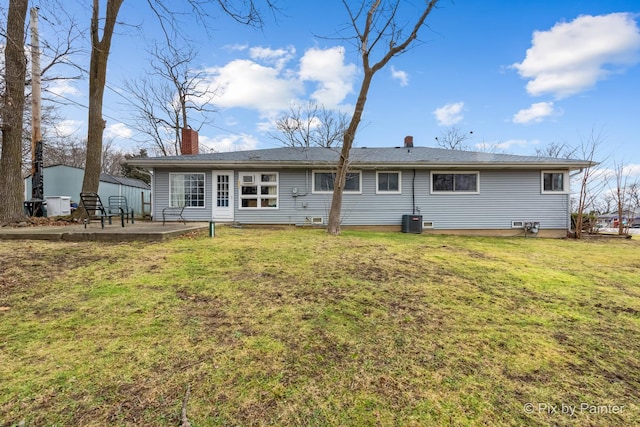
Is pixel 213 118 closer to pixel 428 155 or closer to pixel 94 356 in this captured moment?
pixel 428 155

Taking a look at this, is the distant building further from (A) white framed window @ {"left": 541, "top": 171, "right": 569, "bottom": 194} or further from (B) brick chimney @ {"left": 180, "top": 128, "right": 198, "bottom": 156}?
(A) white framed window @ {"left": 541, "top": 171, "right": 569, "bottom": 194}

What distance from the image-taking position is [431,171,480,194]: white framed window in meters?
11.4

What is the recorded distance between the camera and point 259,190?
11.3 m

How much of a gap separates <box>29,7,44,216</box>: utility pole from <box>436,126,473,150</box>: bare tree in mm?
27103

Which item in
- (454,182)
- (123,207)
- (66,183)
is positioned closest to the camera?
(454,182)

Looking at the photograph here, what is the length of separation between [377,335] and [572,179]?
13.1m

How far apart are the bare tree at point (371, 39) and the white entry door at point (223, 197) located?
14.1ft

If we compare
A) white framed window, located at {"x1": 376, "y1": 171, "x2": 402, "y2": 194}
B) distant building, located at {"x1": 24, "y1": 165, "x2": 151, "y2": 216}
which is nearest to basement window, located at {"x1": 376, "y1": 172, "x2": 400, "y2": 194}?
white framed window, located at {"x1": 376, "y1": 171, "x2": 402, "y2": 194}

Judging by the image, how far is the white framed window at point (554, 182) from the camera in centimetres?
1114

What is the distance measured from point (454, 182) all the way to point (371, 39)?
5.94 m

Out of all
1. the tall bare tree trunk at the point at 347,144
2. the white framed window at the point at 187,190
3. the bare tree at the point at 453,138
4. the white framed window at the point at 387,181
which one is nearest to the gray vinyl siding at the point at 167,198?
the white framed window at the point at 187,190

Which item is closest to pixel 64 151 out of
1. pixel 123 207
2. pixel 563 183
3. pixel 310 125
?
pixel 123 207

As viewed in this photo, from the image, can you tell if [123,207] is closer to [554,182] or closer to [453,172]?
[453,172]

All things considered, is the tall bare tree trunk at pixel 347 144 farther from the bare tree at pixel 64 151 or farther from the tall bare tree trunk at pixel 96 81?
the bare tree at pixel 64 151
